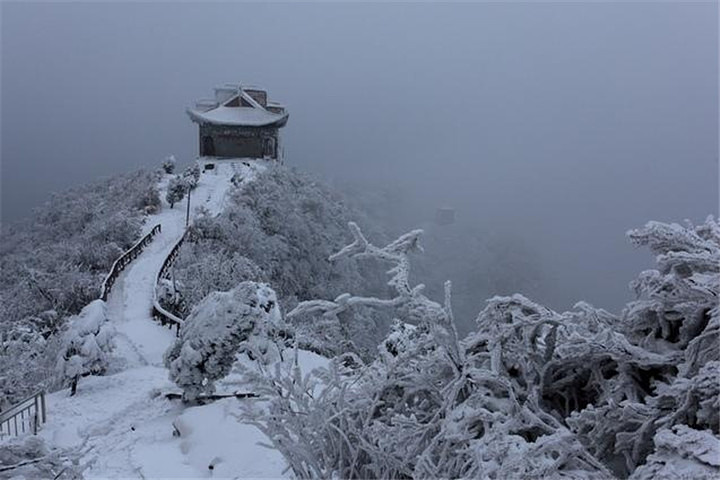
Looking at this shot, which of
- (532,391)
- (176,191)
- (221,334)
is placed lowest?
(176,191)

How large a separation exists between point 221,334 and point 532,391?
6.05 meters

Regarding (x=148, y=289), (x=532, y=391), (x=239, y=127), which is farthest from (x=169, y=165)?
(x=532, y=391)

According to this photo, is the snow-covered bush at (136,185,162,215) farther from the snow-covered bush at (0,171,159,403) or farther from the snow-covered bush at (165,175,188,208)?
the snow-covered bush at (165,175,188,208)

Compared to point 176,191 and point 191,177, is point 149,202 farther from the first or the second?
point 191,177

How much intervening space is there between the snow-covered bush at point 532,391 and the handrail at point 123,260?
1356 cm

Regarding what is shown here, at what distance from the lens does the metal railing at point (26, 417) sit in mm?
8453

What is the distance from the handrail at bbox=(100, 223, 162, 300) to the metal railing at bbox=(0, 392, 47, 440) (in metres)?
6.99

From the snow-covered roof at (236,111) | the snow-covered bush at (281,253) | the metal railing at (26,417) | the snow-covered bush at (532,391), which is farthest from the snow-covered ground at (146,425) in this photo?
the snow-covered roof at (236,111)

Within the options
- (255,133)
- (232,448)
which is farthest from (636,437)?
(255,133)

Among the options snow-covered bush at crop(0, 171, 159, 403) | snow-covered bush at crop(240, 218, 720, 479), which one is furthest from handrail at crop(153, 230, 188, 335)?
snow-covered bush at crop(240, 218, 720, 479)

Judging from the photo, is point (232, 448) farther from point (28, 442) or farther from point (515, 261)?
point (515, 261)

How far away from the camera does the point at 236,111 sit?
40.1 m

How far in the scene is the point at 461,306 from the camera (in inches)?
1478

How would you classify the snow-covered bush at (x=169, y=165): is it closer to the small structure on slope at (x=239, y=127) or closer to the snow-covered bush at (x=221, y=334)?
the small structure on slope at (x=239, y=127)
